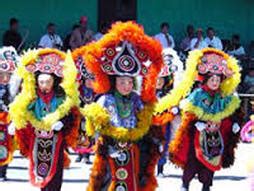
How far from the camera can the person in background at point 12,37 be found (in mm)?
16547

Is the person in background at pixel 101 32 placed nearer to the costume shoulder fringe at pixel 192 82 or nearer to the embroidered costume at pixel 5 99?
the embroidered costume at pixel 5 99

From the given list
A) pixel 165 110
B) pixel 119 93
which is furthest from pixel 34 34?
pixel 119 93

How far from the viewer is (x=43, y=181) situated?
29.7ft

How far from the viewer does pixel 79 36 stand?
1714 cm

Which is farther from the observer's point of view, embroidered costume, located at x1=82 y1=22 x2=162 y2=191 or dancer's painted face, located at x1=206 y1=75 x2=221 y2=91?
dancer's painted face, located at x1=206 y1=75 x2=221 y2=91

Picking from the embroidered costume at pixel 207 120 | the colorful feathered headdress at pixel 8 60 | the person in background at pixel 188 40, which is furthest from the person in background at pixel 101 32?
the embroidered costume at pixel 207 120

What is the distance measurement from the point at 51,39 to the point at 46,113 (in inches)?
320

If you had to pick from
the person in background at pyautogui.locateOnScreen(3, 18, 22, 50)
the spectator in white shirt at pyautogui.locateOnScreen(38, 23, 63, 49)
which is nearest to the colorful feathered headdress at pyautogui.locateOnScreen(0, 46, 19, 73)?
the person in background at pyautogui.locateOnScreen(3, 18, 22, 50)

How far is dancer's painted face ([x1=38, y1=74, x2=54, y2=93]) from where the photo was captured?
902cm

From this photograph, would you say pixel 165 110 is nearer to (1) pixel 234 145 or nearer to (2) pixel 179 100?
(2) pixel 179 100

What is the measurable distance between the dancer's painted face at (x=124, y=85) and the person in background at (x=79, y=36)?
28.6 ft

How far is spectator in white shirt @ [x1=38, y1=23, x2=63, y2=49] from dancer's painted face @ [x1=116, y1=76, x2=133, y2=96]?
8.61m

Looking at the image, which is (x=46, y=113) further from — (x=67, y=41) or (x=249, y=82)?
(x=249, y=82)

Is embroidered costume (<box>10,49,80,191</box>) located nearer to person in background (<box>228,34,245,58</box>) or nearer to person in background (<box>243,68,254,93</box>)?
person in background (<box>243,68,254,93</box>)
